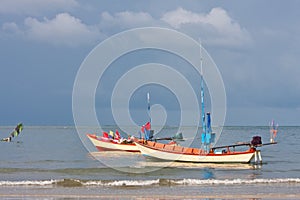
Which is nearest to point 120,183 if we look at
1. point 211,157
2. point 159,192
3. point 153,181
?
point 153,181

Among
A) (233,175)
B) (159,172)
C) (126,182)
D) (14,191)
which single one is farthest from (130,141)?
(14,191)

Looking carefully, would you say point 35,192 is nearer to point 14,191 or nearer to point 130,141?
point 14,191

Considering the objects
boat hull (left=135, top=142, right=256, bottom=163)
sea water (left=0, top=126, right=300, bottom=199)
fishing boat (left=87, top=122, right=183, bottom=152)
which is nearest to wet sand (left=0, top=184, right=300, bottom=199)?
sea water (left=0, top=126, right=300, bottom=199)

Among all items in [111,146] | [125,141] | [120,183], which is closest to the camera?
[120,183]

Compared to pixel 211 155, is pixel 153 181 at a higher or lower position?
lower

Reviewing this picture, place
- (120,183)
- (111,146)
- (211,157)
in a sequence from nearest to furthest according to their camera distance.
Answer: (120,183)
(211,157)
(111,146)

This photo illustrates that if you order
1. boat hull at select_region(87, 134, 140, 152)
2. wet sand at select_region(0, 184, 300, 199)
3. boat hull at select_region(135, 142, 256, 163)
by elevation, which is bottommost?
wet sand at select_region(0, 184, 300, 199)

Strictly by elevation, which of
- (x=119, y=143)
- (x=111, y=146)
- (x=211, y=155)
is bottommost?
(x=211, y=155)

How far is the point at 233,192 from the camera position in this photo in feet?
78.1

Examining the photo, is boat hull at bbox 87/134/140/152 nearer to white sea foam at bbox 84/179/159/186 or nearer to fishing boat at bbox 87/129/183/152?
fishing boat at bbox 87/129/183/152

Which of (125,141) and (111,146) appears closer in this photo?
(125,141)

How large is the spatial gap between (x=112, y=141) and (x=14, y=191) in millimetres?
31080

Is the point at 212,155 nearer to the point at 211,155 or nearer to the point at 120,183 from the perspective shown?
the point at 211,155

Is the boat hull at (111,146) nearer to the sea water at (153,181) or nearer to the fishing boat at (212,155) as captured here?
the sea water at (153,181)
